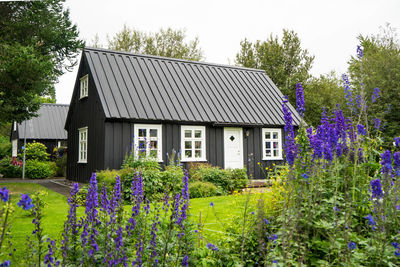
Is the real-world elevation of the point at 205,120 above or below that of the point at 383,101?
below

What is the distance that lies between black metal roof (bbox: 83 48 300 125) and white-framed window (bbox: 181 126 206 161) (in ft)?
1.93

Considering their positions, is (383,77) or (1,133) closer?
(383,77)

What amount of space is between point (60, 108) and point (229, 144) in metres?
20.6

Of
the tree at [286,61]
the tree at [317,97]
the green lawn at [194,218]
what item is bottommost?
the green lawn at [194,218]

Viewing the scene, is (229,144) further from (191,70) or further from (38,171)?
(38,171)

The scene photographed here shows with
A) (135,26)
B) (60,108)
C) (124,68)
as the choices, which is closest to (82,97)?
(124,68)

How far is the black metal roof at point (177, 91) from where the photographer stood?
13.7m

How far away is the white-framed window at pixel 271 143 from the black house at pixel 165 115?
0.05 m

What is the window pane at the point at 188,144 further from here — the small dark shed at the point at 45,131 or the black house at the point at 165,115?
the small dark shed at the point at 45,131

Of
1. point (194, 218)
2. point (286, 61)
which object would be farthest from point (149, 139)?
point (286, 61)

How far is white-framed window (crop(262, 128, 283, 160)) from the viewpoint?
16.2m

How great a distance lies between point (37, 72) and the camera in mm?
10664

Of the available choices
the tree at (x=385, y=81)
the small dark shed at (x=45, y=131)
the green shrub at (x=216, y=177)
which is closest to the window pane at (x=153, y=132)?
the green shrub at (x=216, y=177)

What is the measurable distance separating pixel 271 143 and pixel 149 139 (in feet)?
→ 21.1
